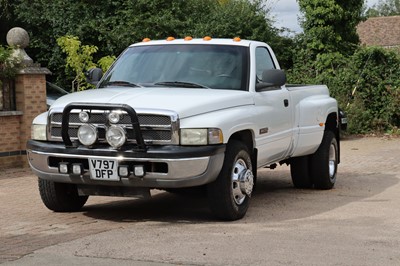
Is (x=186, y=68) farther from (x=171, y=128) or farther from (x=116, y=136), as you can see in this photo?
(x=116, y=136)

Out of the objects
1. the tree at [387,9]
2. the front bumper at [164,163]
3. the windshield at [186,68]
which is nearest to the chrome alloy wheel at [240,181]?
the front bumper at [164,163]

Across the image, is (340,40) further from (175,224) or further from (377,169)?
(175,224)

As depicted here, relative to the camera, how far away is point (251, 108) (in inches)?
342

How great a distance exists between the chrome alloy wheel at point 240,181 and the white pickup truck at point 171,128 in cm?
1

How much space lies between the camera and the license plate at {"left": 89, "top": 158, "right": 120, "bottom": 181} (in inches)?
304

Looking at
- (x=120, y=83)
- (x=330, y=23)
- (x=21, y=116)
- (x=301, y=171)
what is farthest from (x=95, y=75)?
(x=330, y=23)

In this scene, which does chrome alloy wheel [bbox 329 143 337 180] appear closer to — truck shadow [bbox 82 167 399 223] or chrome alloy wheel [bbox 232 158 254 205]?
truck shadow [bbox 82 167 399 223]

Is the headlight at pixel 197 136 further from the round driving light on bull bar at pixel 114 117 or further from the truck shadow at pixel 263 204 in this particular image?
the truck shadow at pixel 263 204

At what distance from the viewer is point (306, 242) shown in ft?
23.2

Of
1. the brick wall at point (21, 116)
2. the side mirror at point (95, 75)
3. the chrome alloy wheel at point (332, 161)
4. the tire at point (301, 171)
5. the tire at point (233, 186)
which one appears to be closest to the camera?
the tire at point (233, 186)

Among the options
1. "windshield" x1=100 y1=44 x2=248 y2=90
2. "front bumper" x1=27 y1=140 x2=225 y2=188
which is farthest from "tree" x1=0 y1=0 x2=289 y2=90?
"front bumper" x1=27 y1=140 x2=225 y2=188

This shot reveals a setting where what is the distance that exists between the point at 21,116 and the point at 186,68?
5.34 metres

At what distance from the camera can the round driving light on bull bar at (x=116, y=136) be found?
7.70 meters

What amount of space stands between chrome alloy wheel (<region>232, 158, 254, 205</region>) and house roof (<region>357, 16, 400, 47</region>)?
55394 mm
